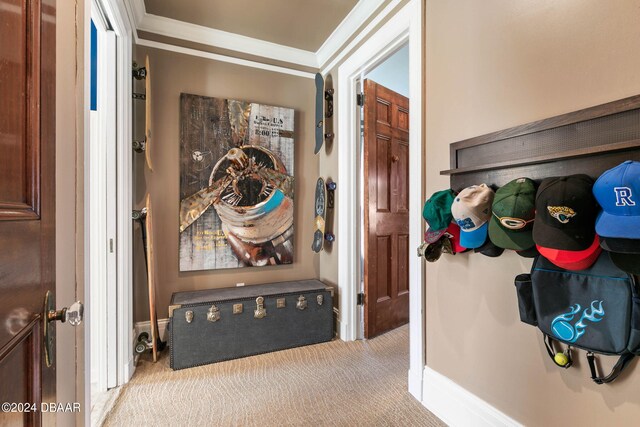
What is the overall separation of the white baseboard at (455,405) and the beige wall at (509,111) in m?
0.04

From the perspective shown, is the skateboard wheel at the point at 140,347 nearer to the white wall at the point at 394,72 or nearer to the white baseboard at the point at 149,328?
the white baseboard at the point at 149,328

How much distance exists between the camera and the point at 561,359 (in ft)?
3.50

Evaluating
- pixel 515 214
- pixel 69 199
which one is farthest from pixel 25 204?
pixel 515 214

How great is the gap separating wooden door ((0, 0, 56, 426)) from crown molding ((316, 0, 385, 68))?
6.48 feet

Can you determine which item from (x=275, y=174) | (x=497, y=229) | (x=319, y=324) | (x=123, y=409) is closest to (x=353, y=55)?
(x=275, y=174)

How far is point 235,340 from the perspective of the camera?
86.4 inches

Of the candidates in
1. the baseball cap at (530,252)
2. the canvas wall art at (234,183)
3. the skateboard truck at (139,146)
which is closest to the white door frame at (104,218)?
the skateboard truck at (139,146)

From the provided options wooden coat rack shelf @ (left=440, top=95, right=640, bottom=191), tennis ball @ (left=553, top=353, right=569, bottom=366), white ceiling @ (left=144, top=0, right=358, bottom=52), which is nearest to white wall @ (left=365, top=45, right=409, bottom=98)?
white ceiling @ (left=144, top=0, right=358, bottom=52)

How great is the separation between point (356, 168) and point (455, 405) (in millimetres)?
1716

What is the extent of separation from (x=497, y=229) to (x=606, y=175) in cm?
38

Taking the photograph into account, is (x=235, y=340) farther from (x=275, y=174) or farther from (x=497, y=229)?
(x=497, y=229)

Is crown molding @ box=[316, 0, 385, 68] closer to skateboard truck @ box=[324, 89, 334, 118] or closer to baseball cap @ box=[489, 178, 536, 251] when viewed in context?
skateboard truck @ box=[324, 89, 334, 118]

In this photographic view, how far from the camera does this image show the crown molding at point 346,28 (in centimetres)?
211

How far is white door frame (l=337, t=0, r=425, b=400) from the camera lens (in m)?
1.70
